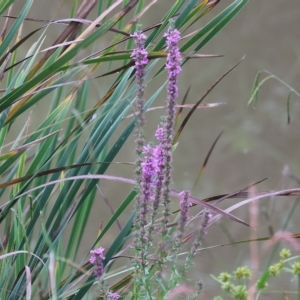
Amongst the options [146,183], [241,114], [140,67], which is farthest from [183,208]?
[241,114]

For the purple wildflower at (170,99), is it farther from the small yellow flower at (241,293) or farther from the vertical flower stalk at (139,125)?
the small yellow flower at (241,293)

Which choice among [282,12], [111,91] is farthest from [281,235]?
[282,12]

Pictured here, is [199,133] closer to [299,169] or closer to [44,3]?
[299,169]

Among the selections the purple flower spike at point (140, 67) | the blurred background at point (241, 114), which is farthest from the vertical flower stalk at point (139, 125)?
the blurred background at point (241, 114)

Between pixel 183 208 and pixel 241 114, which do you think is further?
pixel 241 114

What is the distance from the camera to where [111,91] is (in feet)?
3.17

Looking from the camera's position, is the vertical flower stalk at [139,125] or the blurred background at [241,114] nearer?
the vertical flower stalk at [139,125]

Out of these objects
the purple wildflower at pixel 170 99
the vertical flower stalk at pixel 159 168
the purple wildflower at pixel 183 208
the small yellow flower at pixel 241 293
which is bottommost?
the small yellow flower at pixel 241 293

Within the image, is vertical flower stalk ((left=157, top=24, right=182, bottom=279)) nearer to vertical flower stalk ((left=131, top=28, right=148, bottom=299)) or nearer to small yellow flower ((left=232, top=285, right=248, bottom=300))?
vertical flower stalk ((left=131, top=28, right=148, bottom=299))

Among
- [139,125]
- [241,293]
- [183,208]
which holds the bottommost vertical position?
[241,293]

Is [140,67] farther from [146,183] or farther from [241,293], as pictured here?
[241,293]

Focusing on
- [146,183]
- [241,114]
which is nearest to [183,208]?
[146,183]

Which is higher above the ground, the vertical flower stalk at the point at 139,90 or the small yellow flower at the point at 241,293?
the vertical flower stalk at the point at 139,90

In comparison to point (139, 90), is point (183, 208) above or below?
below
